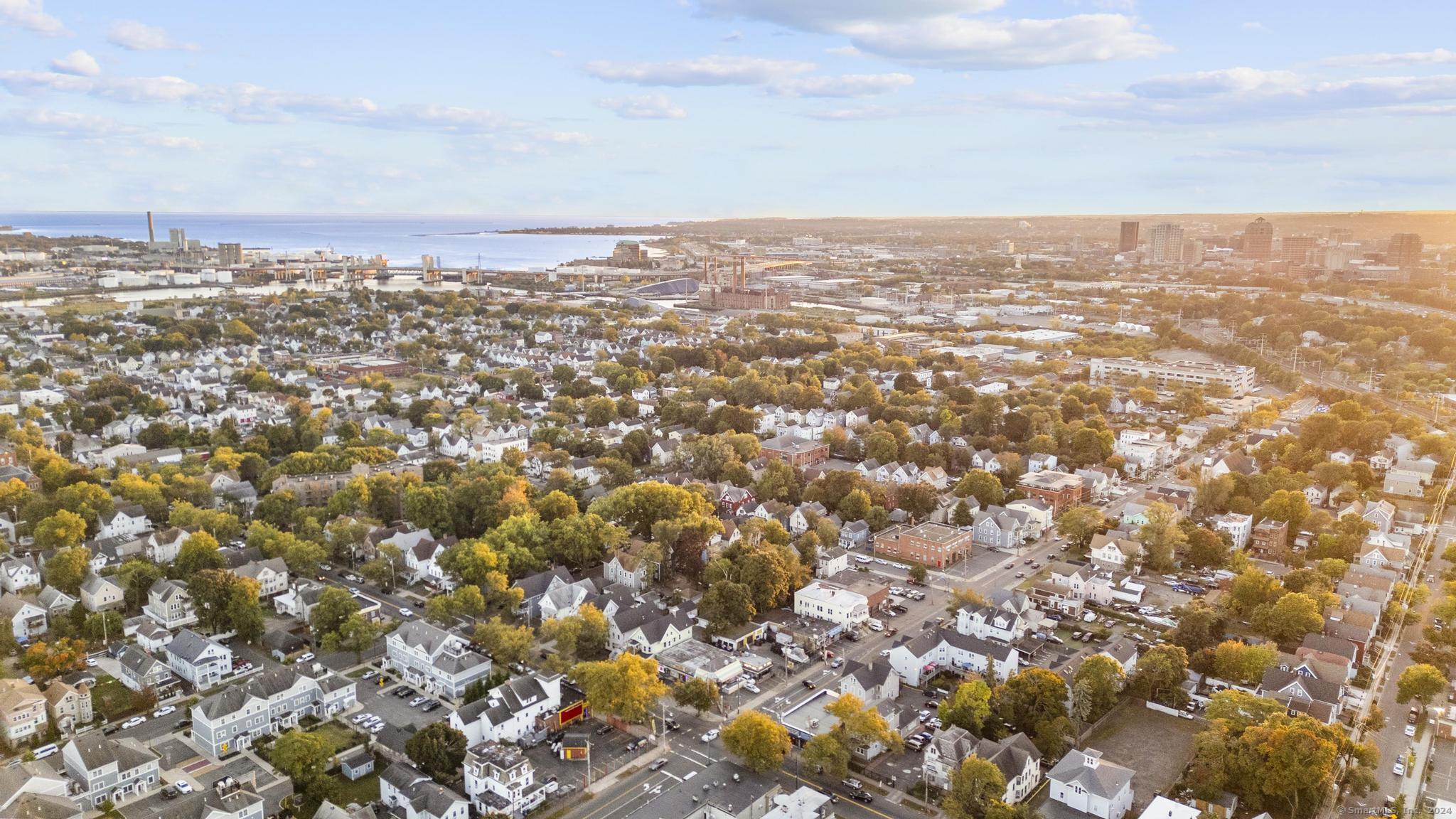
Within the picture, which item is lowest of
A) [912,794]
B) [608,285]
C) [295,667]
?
[912,794]

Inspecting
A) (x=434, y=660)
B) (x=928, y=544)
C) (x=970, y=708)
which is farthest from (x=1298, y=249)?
(x=434, y=660)

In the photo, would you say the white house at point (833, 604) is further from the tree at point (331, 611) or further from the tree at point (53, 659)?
the tree at point (53, 659)

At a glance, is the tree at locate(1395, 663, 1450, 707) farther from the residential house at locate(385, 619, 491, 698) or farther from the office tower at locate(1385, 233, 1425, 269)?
the office tower at locate(1385, 233, 1425, 269)

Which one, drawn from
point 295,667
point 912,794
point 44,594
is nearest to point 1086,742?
point 912,794

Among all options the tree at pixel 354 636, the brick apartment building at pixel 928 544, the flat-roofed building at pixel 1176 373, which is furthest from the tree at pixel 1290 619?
the flat-roofed building at pixel 1176 373

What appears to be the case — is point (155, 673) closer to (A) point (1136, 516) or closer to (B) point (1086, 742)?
(B) point (1086, 742)

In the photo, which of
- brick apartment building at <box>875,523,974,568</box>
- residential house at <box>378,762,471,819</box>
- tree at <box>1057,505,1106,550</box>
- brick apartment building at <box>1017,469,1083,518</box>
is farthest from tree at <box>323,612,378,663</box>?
brick apartment building at <box>1017,469,1083,518</box>
